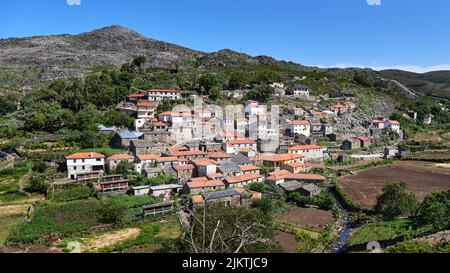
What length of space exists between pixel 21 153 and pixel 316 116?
43884 mm

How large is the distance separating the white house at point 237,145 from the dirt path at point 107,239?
18.4 meters

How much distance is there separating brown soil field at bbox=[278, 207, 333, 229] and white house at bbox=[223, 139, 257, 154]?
537 inches

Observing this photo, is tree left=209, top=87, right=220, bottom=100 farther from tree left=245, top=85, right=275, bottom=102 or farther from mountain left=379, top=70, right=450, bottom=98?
mountain left=379, top=70, right=450, bottom=98

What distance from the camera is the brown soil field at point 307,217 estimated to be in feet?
82.7

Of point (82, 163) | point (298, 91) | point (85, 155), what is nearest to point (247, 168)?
point (85, 155)

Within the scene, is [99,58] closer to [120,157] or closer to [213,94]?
[213,94]

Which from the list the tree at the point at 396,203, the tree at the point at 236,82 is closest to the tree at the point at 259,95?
the tree at the point at 236,82

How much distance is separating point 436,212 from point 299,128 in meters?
30.7

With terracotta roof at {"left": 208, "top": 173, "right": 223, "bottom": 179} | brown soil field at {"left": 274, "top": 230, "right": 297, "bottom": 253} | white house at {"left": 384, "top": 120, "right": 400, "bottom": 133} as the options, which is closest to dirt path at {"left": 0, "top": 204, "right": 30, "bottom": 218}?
terracotta roof at {"left": 208, "top": 173, "right": 223, "bottom": 179}

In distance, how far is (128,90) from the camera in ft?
189

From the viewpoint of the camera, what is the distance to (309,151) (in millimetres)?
43719

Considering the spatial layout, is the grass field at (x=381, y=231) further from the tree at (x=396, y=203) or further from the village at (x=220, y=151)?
the village at (x=220, y=151)

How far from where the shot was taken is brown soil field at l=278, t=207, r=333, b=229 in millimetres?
25219

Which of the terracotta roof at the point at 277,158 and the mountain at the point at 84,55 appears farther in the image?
the mountain at the point at 84,55
